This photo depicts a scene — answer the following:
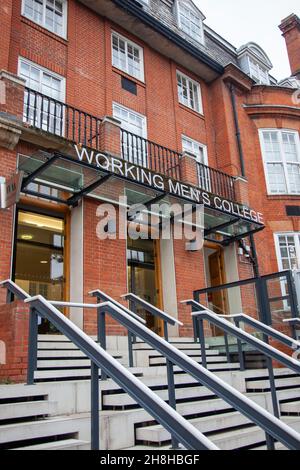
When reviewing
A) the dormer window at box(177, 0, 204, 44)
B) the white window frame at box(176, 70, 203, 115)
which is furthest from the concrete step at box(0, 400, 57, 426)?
the dormer window at box(177, 0, 204, 44)

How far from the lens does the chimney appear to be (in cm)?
1877

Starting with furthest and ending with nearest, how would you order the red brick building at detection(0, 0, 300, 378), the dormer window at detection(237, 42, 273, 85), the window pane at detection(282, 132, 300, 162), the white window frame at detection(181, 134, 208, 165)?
the dormer window at detection(237, 42, 273, 85), the window pane at detection(282, 132, 300, 162), the white window frame at detection(181, 134, 208, 165), the red brick building at detection(0, 0, 300, 378)

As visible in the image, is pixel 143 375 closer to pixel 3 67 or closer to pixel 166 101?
pixel 3 67

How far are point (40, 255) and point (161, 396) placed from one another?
Result: 4961 mm

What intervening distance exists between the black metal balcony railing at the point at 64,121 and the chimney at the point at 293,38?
12.8m

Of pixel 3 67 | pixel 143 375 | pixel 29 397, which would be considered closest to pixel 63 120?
pixel 3 67

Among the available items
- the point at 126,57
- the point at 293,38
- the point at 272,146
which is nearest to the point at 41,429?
the point at 126,57

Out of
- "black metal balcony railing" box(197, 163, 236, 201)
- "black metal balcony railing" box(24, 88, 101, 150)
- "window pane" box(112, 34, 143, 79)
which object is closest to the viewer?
"black metal balcony railing" box(24, 88, 101, 150)

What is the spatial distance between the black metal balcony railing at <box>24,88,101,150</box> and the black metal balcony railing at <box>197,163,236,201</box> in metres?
3.72

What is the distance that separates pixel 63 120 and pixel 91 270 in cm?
353

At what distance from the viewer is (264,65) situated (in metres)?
17.1

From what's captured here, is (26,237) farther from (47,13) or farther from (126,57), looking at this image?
(126,57)

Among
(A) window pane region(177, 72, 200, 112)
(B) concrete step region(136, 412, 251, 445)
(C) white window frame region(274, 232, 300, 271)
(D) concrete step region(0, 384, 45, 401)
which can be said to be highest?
(A) window pane region(177, 72, 200, 112)

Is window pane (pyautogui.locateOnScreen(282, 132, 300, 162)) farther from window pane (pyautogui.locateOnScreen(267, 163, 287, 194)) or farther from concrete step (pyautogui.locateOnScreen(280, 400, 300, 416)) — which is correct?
concrete step (pyautogui.locateOnScreen(280, 400, 300, 416))
